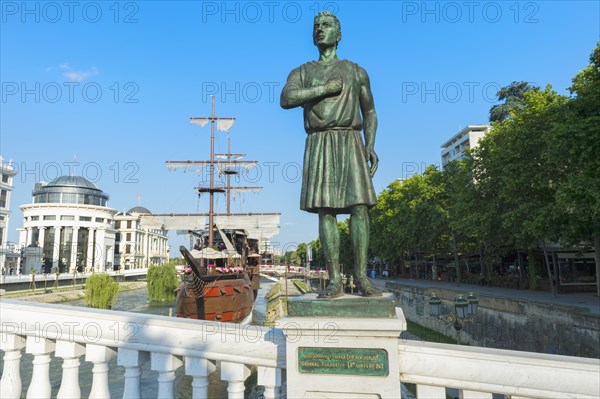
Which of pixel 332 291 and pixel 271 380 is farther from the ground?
pixel 332 291

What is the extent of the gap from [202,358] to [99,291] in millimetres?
33868

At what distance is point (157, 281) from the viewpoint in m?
43.2

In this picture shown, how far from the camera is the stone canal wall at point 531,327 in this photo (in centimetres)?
1351

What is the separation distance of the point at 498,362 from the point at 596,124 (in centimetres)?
1632

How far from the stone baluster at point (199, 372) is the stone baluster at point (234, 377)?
0.13 metres

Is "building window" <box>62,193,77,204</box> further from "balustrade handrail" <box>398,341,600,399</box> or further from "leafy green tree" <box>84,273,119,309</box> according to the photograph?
"balustrade handrail" <box>398,341,600,399</box>

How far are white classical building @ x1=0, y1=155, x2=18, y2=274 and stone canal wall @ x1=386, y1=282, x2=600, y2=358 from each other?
6474 centimetres

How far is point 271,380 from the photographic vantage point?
3.24m

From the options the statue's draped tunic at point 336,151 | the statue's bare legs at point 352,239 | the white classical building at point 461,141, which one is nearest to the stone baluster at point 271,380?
the statue's bare legs at point 352,239

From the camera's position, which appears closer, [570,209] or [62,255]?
[570,209]

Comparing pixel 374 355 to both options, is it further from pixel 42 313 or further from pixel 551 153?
pixel 551 153

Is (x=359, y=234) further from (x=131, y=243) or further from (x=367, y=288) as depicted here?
(x=131, y=243)

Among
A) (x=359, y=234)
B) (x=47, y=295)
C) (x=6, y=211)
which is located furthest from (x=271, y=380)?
(x=6, y=211)

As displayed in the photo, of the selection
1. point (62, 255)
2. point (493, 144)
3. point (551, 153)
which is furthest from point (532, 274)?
point (62, 255)
